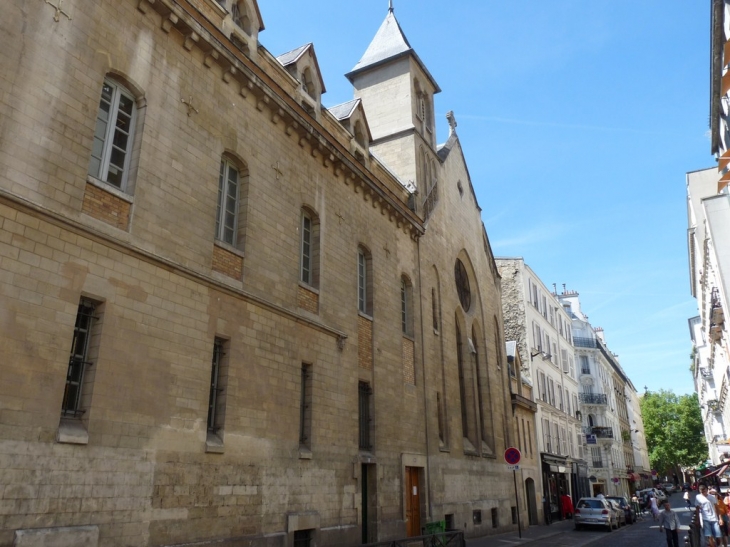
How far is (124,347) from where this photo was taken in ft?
Result: 27.2

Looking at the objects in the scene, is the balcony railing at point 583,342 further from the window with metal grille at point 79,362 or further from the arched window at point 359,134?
the window with metal grille at point 79,362

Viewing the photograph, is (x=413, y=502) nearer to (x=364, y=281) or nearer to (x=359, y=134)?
(x=364, y=281)

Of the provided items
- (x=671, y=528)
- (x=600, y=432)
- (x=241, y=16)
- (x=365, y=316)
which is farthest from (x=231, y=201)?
(x=600, y=432)

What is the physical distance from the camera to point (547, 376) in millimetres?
36594

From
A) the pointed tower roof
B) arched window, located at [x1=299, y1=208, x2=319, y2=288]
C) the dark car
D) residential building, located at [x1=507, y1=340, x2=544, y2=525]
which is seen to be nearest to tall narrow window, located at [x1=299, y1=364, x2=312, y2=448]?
arched window, located at [x1=299, y1=208, x2=319, y2=288]

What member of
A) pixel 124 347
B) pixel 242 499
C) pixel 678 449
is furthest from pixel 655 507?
pixel 678 449

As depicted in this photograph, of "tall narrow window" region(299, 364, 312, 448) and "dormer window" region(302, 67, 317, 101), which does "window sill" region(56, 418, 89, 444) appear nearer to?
"tall narrow window" region(299, 364, 312, 448)

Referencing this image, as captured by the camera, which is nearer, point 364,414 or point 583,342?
point 364,414

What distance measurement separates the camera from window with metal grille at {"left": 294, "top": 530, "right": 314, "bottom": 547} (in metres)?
11.1

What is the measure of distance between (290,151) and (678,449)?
77.8 meters

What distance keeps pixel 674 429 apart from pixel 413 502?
71253 mm

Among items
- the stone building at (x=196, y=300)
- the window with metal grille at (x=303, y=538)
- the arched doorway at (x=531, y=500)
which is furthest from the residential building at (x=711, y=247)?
the window with metal grille at (x=303, y=538)

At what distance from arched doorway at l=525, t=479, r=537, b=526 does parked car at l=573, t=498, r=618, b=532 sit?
2.14 meters

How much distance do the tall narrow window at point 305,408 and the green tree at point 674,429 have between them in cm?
7528
